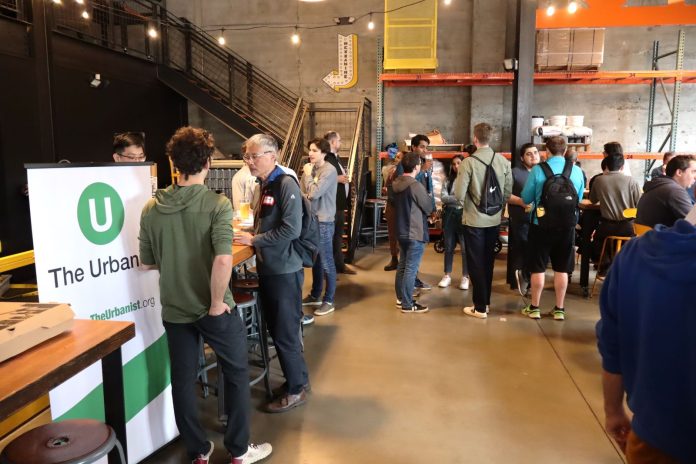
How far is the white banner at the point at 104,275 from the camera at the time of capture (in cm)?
207

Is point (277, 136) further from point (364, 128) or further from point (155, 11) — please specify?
point (155, 11)

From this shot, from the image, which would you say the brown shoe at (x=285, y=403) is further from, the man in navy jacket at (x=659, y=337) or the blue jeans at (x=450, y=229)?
the blue jeans at (x=450, y=229)

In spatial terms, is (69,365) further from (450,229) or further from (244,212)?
(450,229)

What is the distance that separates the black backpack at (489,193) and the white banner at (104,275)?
3003mm

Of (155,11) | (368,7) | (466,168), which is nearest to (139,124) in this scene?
(155,11)

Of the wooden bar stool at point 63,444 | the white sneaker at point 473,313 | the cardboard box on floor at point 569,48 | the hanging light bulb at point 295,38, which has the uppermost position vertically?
the hanging light bulb at point 295,38

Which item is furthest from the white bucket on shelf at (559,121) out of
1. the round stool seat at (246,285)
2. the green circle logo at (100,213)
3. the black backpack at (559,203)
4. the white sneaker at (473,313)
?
the green circle logo at (100,213)

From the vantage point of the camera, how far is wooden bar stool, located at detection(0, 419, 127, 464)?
1506mm

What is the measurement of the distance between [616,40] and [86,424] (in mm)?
9940

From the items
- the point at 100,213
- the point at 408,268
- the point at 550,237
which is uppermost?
the point at 100,213

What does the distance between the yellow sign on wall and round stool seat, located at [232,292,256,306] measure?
726 centimetres

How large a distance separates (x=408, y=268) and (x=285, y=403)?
212cm

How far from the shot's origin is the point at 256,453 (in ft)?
8.77

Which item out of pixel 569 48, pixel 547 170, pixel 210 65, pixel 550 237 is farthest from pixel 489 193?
pixel 210 65
